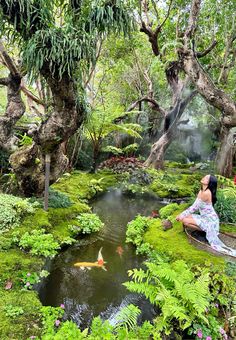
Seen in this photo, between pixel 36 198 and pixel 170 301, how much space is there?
13.3ft

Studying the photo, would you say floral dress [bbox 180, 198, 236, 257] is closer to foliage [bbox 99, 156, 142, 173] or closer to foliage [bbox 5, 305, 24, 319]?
foliage [bbox 5, 305, 24, 319]

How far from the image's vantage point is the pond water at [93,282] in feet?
10.5

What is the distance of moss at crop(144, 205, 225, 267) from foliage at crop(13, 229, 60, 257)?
1732 millimetres

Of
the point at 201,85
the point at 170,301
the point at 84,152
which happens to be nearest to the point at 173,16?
the point at 201,85

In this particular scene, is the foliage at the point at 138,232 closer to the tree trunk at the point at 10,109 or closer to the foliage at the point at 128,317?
the foliage at the point at 128,317

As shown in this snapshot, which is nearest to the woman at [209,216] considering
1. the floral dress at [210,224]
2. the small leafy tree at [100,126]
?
the floral dress at [210,224]

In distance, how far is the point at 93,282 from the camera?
3699mm

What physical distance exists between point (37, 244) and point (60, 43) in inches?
125

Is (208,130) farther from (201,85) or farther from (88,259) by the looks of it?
(88,259)

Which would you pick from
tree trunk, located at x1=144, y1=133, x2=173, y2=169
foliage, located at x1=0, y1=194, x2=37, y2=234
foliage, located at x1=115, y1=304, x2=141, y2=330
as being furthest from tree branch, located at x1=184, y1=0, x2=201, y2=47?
tree trunk, located at x1=144, y1=133, x2=173, y2=169

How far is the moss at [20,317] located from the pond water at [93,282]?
0.32 m

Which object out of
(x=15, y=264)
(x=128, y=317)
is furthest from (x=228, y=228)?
(x=15, y=264)

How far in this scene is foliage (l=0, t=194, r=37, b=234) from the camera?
4.48 meters

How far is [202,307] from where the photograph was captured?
2.42 m
